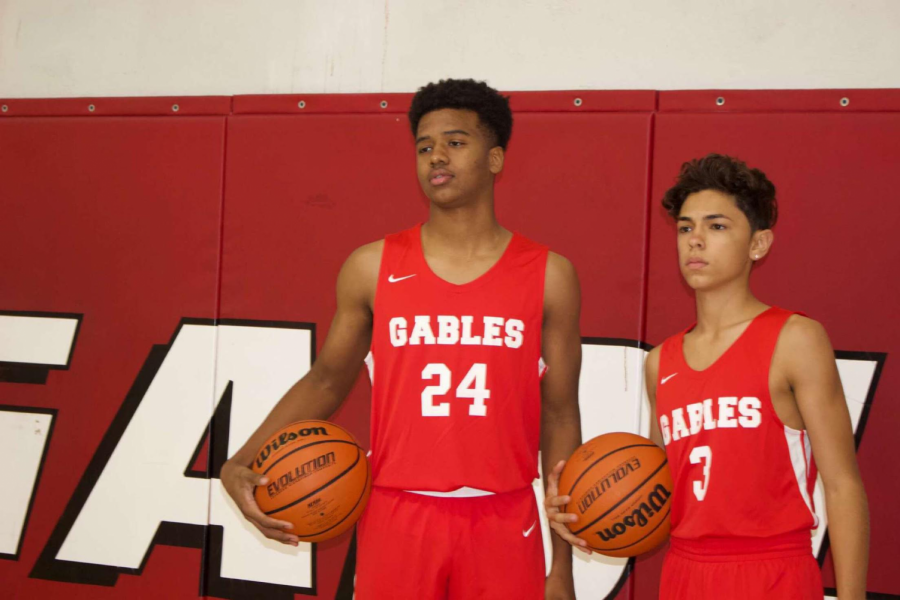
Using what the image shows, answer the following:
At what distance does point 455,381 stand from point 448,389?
0.02 metres

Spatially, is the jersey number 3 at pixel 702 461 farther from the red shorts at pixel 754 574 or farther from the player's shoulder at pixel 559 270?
the player's shoulder at pixel 559 270

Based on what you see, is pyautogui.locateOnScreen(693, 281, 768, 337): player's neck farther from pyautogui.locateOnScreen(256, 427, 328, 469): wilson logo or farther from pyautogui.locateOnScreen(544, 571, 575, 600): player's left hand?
pyautogui.locateOnScreen(256, 427, 328, 469): wilson logo

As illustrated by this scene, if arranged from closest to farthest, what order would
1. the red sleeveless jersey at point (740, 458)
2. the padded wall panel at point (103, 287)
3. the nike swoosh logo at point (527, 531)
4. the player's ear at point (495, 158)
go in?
the red sleeveless jersey at point (740, 458)
the nike swoosh logo at point (527, 531)
the player's ear at point (495, 158)
the padded wall panel at point (103, 287)

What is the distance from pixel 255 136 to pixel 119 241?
2.03 ft

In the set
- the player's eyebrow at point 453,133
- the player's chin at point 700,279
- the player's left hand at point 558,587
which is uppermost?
the player's eyebrow at point 453,133

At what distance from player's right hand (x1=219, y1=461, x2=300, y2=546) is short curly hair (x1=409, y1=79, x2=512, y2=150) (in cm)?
92

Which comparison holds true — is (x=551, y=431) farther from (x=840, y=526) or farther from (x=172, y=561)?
(x=172, y=561)

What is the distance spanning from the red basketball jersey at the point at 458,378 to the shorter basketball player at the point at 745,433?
0.58ft

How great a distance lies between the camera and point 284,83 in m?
2.92

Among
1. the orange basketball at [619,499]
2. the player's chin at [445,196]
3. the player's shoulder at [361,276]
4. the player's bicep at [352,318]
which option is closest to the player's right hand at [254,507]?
the player's bicep at [352,318]

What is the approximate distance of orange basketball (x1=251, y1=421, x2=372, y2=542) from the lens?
174cm

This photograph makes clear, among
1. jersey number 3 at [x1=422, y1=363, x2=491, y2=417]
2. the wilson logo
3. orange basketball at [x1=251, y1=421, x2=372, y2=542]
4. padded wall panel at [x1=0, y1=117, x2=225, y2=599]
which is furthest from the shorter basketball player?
padded wall panel at [x1=0, y1=117, x2=225, y2=599]

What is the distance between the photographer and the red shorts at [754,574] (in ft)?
5.32

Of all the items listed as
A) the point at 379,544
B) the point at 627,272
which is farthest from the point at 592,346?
the point at 379,544
